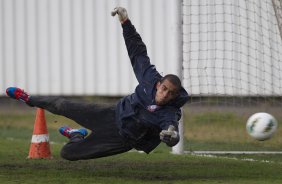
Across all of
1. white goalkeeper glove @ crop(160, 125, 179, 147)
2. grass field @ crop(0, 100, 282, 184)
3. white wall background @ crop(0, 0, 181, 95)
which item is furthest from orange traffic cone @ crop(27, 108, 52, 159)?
white wall background @ crop(0, 0, 181, 95)

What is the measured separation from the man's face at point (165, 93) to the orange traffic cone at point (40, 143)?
2.71 meters

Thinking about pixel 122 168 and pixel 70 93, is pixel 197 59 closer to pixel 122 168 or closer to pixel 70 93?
pixel 122 168

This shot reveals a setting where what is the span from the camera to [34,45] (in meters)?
20.4

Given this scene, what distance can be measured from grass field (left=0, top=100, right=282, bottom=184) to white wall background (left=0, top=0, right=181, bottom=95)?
456cm

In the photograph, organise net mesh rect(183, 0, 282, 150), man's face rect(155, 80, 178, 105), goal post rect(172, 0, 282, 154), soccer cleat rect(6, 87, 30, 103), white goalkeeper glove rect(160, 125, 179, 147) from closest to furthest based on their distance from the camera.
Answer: white goalkeeper glove rect(160, 125, 179, 147), man's face rect(155, 80, 178, 105), soccer cleat rect(6, 87, 30, 103), goal post rect(172, 0, 282, 154), net mesh rect(183, 0, 282, 150)

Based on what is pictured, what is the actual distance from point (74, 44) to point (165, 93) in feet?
37.8

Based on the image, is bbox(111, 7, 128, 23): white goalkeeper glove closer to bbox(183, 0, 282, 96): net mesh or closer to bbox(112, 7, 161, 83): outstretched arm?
bbox(112, 7, 161, 83): outstretched arm

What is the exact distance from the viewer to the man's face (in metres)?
8.71

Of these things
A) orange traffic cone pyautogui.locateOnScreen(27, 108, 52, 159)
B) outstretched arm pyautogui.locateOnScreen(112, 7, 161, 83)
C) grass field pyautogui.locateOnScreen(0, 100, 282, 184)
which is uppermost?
outstretched arm pyautogui.locateOnScreen(112, 7, 161, 83)

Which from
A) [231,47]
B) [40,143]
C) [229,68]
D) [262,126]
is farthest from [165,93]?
[231,47]

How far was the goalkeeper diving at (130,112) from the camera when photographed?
884 centimetres

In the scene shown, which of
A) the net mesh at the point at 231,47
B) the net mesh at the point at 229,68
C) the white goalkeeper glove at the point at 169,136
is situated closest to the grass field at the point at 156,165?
the net mesh at the point at 229,68


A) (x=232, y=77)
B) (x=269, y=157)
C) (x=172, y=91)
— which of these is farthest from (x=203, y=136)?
(x=172, y=91)

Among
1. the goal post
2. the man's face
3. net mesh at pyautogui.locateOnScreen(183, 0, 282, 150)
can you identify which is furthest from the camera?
net mesh at pyautogui.locateOnScreen(183, 0, 282, 150)
